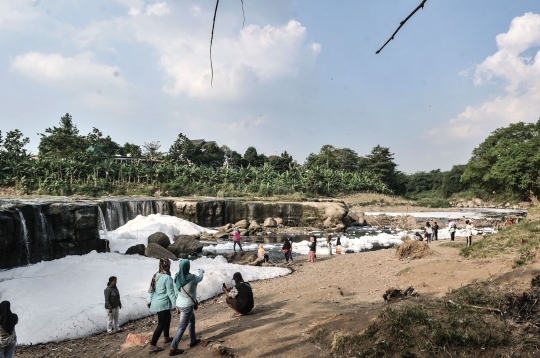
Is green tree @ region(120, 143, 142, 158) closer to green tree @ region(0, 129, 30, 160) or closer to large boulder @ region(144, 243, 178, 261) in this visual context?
green tree @ region(0, 129, 30, 160)

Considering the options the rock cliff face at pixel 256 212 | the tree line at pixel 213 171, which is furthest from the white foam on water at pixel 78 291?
the tree line at pixel 213 171

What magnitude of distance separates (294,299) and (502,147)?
44.9m

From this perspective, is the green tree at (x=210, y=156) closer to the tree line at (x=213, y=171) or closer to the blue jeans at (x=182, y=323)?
the tree line at (x=213, y=171)

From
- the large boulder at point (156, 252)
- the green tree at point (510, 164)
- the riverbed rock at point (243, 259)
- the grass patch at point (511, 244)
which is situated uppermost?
the green tree at point (510, 164)

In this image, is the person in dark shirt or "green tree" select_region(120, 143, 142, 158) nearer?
the person in dark shirt

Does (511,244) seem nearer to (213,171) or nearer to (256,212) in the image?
(256,212)

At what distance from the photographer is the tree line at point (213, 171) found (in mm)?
39969

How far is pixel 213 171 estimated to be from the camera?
54.3 m

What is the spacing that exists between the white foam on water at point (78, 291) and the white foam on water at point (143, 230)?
24.3ft

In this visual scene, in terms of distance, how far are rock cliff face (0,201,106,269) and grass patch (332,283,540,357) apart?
52.4ft

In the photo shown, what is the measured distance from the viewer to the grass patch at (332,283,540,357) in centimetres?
452

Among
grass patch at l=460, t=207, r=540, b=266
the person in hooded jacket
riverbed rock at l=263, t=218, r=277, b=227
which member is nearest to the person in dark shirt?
the person in hooded jacket

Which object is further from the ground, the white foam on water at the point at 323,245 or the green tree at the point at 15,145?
the green tree at the point at 15,145

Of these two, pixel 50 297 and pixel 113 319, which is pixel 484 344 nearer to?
pixel 113 319
